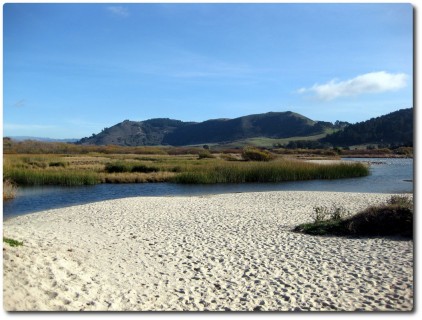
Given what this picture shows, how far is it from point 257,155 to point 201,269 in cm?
3347

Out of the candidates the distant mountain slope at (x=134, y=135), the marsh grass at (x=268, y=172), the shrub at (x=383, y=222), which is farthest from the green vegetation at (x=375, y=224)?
the marsh grass at (x=268, y=172)

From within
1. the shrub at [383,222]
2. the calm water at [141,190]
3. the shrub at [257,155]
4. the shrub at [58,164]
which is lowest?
the calm water at [141,190]

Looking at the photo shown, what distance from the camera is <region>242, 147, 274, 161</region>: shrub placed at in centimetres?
3944

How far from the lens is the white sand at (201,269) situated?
5.34m

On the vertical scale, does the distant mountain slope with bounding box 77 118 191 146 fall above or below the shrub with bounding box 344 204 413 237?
above

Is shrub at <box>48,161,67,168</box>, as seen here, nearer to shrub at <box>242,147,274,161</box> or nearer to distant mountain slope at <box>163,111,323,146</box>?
distant mountain slope at <box>163,111,323,146</box>

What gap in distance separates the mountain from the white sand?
23.3 ft

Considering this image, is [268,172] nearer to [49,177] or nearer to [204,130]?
[204,130]

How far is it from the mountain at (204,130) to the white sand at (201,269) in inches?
280

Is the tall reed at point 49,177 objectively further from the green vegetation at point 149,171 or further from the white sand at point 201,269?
the white sand at point 201,269

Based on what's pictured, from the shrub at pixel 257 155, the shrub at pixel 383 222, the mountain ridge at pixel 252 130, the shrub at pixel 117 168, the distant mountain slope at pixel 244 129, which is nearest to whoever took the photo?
the shrub at pixel 383 222

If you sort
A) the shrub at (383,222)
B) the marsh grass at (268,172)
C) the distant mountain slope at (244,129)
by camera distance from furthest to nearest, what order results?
the distant mountain slope at (244,129), the marsh grass at (268,172), the shrub at (383,222)

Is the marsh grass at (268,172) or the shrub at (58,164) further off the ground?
the shrub at (58,164)

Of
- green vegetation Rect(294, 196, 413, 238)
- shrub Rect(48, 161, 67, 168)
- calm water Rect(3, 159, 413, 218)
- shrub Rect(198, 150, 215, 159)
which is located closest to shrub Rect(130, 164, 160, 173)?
calm water Rect(3, 159, 413, 218)
